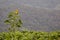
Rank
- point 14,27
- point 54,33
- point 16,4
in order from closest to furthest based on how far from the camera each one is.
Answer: point 14,27 → point 54,33 → point 16,4

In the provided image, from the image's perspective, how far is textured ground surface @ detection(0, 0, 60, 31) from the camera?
5137 mm

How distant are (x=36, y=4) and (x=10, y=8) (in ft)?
2.27

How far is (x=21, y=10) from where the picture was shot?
212 inches

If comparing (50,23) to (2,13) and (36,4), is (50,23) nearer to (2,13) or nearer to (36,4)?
(36,4)

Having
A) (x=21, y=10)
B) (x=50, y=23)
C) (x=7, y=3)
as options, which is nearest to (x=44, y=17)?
(x=50, y=23)

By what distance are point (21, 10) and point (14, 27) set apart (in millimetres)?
1893

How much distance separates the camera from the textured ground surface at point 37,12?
202 inches

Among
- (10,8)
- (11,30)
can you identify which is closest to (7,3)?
(10,8)

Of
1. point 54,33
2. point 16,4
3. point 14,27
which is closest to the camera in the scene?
point 14,27

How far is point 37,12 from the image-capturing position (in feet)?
17.6

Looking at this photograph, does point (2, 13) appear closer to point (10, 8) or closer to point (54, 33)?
point (10, 8)

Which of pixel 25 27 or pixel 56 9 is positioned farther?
pixel 56 9

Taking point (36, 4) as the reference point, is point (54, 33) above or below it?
below

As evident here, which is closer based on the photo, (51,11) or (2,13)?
(2,13)
